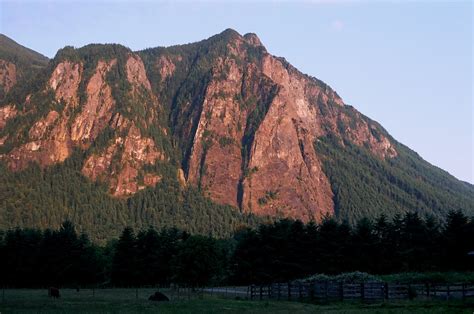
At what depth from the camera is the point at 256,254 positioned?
341ft

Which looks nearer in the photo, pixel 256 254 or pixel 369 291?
pixel 369 291

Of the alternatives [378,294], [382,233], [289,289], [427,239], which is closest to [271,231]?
[382,233]

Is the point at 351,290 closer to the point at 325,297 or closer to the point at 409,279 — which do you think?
the point at 325,297

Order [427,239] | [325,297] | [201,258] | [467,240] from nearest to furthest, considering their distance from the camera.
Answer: [325,297] → [201,258] → [467,240] → [427,239]

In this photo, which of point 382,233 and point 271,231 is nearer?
point 382,233

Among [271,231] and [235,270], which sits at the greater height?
[271,231]

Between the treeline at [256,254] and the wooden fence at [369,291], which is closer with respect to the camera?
the wooden fence at [369,291]

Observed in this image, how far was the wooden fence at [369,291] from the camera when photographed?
4853 centimetres

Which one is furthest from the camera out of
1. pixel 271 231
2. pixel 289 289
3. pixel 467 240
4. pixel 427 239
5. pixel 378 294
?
pixel 271 231

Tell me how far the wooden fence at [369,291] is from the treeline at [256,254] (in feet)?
85.4

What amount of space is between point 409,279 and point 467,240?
24046 millimetres

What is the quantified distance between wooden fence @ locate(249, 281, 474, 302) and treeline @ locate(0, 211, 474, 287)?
26.0 metres

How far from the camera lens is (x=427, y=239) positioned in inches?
3760

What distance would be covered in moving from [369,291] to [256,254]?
53.2m
